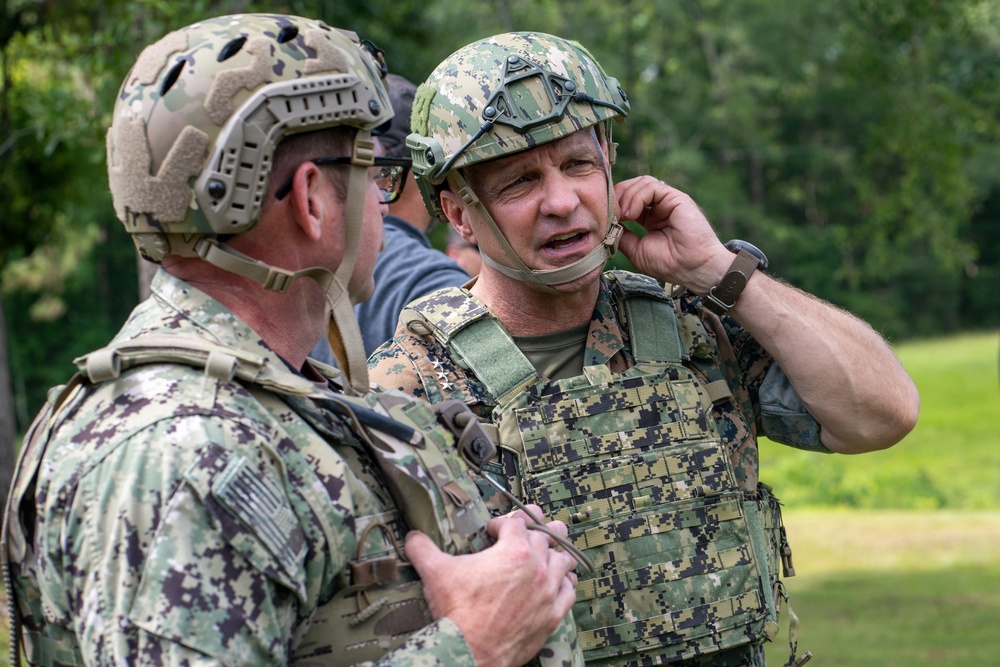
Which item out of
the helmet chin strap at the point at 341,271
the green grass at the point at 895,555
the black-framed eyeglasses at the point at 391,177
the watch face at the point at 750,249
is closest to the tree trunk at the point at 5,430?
the green grass at the point at 895,555

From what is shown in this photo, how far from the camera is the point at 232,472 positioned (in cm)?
175

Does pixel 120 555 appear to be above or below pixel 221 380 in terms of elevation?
below

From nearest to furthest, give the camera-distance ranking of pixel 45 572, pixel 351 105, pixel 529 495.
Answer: pixel 45 572
pixel 351 105
pixel 529 495

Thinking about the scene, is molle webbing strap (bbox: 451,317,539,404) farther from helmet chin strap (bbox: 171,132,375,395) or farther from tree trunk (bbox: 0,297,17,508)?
tree trunk (bbox: 0,297,17,508)

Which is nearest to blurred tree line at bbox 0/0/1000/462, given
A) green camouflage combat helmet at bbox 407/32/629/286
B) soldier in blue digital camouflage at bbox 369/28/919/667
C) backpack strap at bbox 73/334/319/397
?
soldier in blue digital camouflage at bbox 369/28/919/667

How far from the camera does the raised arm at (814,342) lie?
3.03 metres

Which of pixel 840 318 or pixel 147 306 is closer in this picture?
pixel 147 306

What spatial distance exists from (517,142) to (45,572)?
1675 mm

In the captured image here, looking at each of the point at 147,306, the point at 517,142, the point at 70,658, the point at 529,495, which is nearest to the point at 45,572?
the point at 70,658

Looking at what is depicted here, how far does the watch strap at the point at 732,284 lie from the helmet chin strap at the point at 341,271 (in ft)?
3.73

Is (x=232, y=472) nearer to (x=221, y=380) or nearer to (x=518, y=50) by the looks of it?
(x=221, y=380)

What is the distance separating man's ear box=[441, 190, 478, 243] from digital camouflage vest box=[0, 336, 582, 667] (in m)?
1.24

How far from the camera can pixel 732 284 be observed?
307cm

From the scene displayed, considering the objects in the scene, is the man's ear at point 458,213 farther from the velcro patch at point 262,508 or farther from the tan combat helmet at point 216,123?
the velcro patch at point 262,508
